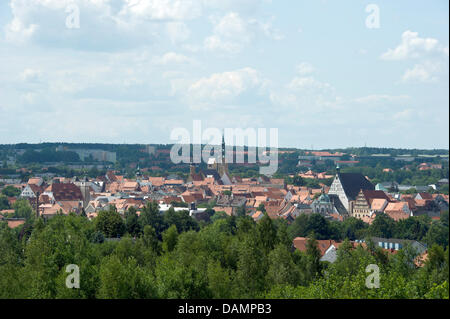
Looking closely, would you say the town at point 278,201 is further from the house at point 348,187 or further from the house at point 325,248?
the house at point 348,187

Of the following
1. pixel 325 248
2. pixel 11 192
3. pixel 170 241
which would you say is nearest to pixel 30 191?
pixel 11 192

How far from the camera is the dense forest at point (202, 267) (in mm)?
28844

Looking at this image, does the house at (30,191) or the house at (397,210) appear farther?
the house at (30,191)

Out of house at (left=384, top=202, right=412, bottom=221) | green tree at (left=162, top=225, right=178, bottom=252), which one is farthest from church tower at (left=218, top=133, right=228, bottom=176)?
green tree at (left=162, top=225, right=178, bottom=252)

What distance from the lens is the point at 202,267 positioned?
124 ft

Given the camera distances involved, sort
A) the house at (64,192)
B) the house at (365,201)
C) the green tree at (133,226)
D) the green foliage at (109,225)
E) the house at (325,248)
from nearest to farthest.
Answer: the house at (325,248)
the green foliage at (109,225)
the green tree at (133,226)
the house at (365,201)
the house at (64,192)

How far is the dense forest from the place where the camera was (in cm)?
2884

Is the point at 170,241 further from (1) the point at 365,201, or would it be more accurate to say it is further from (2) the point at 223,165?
(2) the point at 223,165

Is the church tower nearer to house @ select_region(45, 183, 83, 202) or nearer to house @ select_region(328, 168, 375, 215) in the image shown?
house @ select_region(45, 183, 83, 202)

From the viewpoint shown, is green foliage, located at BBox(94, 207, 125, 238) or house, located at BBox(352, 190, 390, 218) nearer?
green foliage, located at BBox(94, 207, 125, 238)

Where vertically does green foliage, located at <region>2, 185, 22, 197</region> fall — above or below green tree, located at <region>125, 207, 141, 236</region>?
below

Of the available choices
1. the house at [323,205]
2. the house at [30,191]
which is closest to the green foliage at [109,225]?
the house at [323,205]
